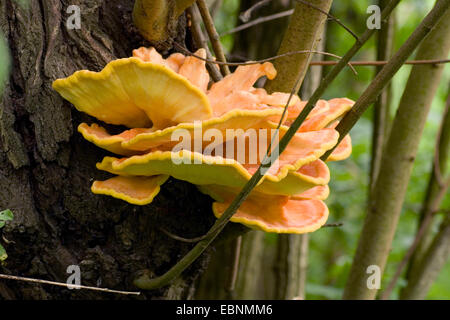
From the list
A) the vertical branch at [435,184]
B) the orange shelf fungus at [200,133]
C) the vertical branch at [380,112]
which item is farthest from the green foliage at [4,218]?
the vertical branch at [435,184]

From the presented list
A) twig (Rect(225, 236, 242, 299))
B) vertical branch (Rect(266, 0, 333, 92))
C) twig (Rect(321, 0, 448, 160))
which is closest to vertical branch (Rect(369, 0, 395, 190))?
twig (Rect(225, 236, 242, 299))

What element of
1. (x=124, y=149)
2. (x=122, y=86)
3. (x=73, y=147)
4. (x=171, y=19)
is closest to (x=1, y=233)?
(x=73, y=147)

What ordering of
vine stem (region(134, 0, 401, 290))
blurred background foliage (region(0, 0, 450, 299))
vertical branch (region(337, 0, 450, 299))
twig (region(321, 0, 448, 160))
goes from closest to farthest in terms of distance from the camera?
vine stem (region(134, 0, 401, 290)) → twig (region(321, 0, 448, 160)) → vertical branch (region(337, 0, 450, 299)) → blurred background foliage (region(0, 0, 450, 299))

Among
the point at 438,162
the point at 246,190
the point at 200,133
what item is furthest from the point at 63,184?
the point at 438,162

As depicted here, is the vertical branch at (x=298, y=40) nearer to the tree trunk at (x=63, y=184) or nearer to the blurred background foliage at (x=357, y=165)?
the tree trunk at (x=63, y=184)

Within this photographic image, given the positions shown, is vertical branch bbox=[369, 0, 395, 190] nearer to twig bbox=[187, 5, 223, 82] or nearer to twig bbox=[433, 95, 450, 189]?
twig bbox=[433, 95, 450, 189]
